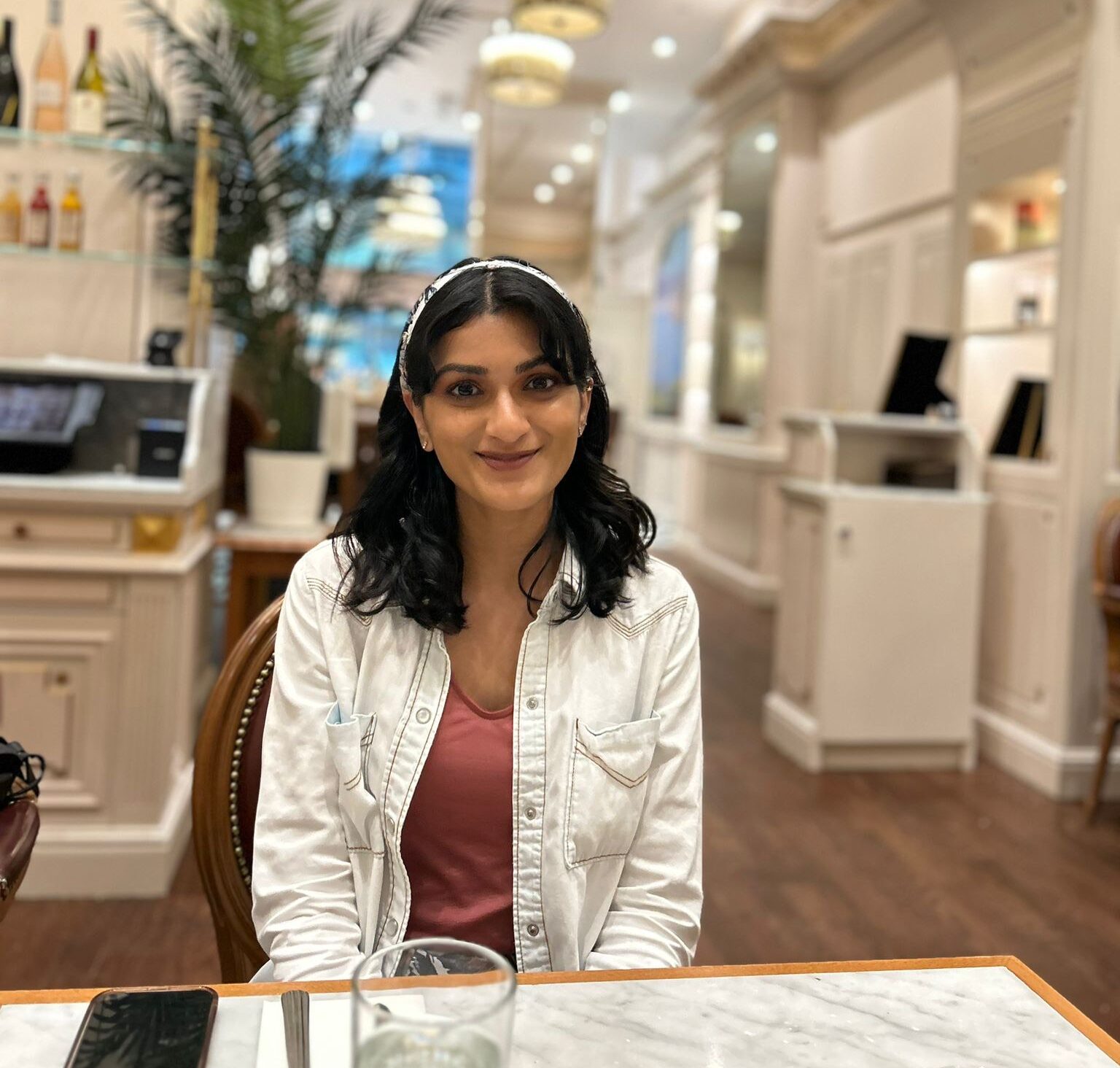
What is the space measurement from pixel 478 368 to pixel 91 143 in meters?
2.58

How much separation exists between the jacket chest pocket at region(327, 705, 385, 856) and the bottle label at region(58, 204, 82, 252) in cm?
263

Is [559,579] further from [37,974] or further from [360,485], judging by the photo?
[360,485]

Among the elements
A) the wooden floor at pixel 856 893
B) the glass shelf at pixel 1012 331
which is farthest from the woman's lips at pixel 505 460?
the glass shelf at pixel 1012 331

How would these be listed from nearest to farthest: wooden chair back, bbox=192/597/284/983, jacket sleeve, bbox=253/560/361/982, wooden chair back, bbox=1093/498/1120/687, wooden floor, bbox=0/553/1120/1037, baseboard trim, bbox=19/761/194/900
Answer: jacket sleeve, bbox=253/560/361/982
wooden chair back, bbox=192/597/284/983
wooden floor, bbox=0/553/1120/1037
baseboard trim, bbox=19/761/194/900
wooden chair back, bbox=1093/498/1120/687

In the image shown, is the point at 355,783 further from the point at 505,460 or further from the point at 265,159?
the point at 265,159

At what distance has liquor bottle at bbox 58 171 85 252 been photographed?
3439 mm

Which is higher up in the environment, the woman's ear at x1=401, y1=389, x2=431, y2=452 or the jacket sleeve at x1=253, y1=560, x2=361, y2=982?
the woman's ear at x1=401, y1=389, x2=431, y2=452

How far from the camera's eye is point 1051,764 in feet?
14.1

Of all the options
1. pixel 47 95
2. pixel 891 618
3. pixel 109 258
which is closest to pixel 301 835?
pixel 109 258

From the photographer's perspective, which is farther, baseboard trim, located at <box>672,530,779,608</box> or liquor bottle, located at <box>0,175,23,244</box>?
baseboard trim, located at <box>672,530,779,608</box>

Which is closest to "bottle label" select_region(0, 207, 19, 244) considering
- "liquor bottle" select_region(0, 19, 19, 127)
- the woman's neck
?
"liquor bottle" select_region(0, 19, 19, 127)

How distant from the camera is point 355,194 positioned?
165 inches

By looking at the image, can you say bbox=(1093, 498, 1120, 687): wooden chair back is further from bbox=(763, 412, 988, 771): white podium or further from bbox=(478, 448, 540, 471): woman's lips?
bbox=(478, 448, 540, 471): woman's lips

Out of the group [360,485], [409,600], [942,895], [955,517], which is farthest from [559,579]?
[360,485]
